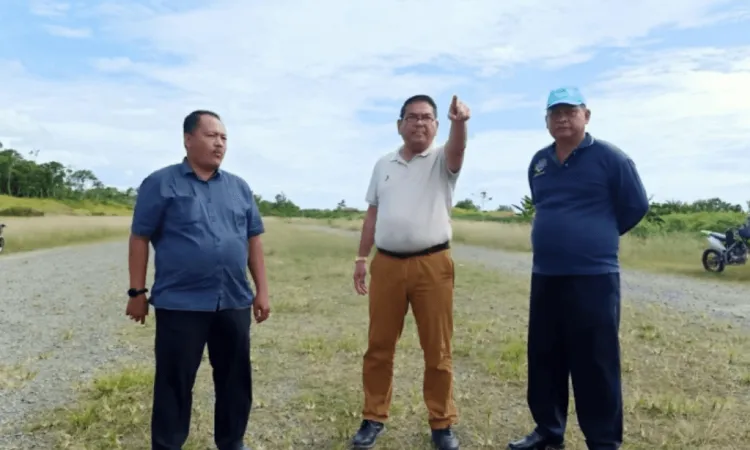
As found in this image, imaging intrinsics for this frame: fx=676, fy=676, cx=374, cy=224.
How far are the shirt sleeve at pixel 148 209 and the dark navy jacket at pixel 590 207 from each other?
A: 1943mm

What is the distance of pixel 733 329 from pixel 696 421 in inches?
145

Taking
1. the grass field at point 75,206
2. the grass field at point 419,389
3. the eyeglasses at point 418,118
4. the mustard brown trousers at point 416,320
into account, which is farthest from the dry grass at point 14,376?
the grass field at point 75,206

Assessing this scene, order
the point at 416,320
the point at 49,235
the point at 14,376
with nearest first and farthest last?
the point at 416,320
the point at 14,376
the point at 49,235

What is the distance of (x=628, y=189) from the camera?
3.37m

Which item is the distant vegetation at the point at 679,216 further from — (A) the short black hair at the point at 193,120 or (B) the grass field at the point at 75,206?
(B) the grass field at the point at 75,206

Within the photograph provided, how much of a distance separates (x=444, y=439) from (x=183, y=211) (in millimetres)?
1905

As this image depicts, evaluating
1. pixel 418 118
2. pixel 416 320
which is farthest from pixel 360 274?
pixel 418 118

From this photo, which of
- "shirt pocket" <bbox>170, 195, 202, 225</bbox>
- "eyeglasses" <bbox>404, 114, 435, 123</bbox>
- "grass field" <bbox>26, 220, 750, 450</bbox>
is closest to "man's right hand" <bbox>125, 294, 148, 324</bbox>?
"shirt pocket" <bbox>170, 195, 202, 225</bbox>

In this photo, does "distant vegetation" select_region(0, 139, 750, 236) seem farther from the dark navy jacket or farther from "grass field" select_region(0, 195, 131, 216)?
the dark navy jacket

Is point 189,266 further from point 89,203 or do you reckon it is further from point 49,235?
point 89,203

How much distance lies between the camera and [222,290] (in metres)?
3.30

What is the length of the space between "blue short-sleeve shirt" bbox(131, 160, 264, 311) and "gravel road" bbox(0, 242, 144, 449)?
1576 millimetres

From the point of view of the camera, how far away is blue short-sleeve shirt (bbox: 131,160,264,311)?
A: 127 inches

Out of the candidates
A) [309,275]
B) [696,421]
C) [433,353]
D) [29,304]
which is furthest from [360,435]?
[309,275]
